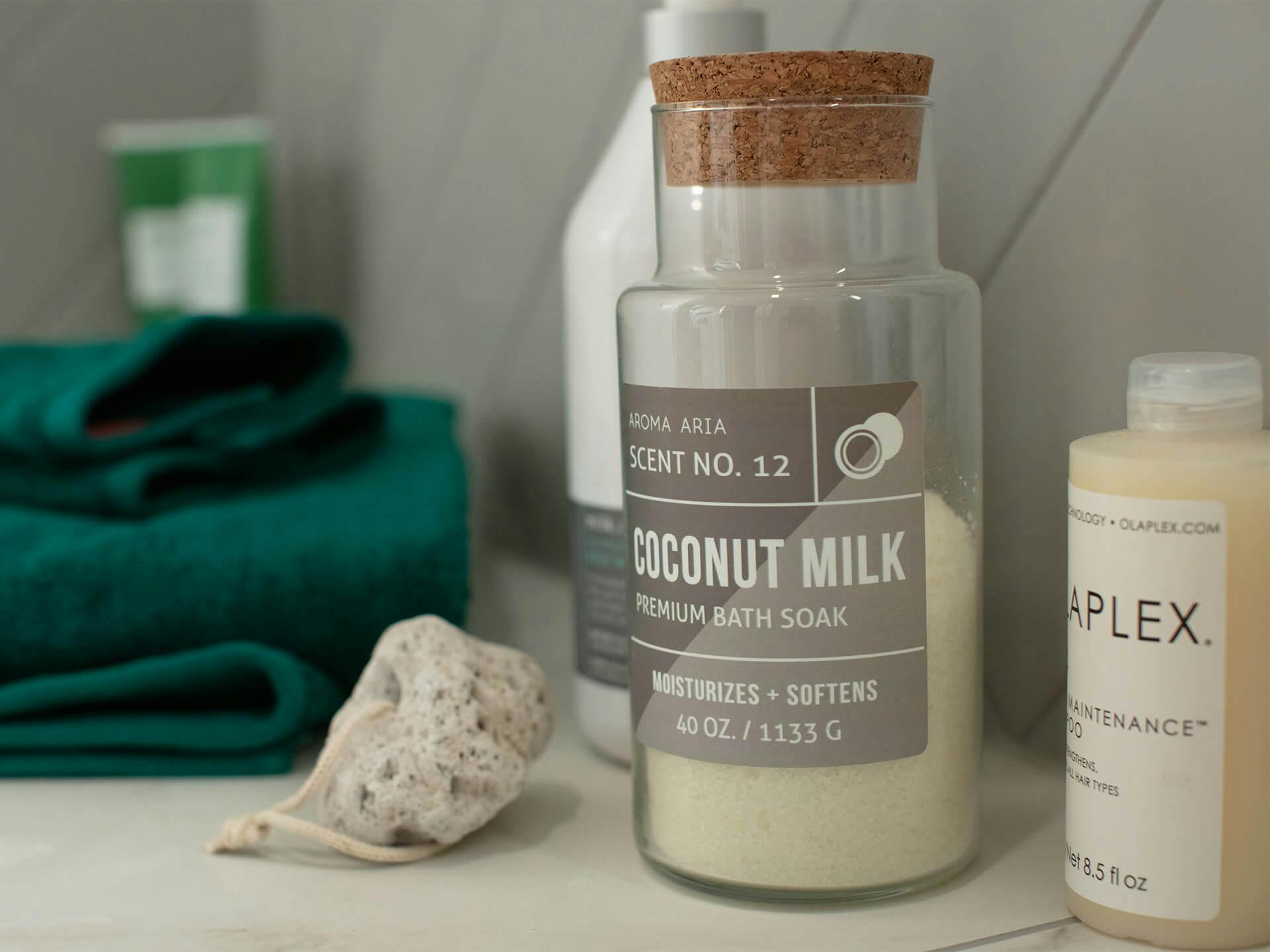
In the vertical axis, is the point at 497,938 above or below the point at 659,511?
below

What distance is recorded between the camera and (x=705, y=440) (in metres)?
0.41

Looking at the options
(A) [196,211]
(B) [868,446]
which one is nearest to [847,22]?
(B) [868,446]

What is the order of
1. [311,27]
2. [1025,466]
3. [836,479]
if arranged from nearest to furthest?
[836,479] → [1025,466] → [311,27]

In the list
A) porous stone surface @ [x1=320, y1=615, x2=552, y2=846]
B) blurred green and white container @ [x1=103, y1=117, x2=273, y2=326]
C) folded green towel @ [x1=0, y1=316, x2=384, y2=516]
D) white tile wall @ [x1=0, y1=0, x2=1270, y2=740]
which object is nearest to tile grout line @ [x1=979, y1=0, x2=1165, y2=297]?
white tile wall @ [x1=0, y1=0, x2=1270, y2=740]

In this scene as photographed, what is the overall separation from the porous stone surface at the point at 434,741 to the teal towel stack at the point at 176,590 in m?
0.08

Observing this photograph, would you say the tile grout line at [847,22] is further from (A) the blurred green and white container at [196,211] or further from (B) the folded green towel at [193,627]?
(A) the blurred green and white container at [196,211]

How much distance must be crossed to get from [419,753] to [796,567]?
15cm

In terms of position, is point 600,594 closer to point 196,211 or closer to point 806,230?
point 806,230

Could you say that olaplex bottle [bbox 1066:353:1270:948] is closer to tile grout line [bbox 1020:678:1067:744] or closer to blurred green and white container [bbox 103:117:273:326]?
tile grout line [bbox 1020:678:1067:744]

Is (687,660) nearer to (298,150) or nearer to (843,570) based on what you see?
(843,570)

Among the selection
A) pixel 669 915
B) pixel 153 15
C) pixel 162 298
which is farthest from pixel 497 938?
pixel 153 15

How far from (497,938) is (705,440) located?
16cm

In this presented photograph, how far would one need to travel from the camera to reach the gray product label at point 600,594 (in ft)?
1.88

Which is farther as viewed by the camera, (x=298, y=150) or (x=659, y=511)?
(x=298, y=150)
